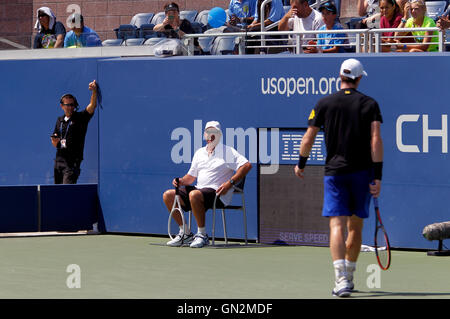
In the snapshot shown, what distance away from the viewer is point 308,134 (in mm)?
9086

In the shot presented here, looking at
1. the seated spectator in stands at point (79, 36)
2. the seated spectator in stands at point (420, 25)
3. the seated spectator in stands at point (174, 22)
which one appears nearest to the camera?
the seated spectator in stands at point (420, 25)

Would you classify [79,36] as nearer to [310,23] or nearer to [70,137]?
[70,137]

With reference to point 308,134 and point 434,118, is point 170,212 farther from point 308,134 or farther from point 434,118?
point 308,134

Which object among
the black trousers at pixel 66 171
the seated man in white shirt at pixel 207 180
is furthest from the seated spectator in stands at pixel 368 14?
the black trousers at pixel 66 171

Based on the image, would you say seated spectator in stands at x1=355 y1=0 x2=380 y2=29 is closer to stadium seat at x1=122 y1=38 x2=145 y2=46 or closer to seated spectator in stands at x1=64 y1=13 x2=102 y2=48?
stadium seat at x1=122 y1=38 x2=145 y2=46

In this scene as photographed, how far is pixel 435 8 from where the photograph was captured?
16.5 m

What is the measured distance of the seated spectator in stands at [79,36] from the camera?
16000mm

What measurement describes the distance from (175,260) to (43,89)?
4725mm

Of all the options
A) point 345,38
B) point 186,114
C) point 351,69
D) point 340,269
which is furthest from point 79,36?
point 340,269

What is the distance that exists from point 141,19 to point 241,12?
4.71 m

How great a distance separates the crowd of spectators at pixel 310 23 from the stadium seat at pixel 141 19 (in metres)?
3.06

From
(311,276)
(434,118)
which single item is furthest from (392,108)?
(311,276)

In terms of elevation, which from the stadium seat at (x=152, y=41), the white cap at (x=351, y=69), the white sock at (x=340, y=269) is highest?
the stadium seat at (x=152, y=41)

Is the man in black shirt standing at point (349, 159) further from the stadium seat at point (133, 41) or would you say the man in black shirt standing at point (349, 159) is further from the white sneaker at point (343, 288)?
the stadium seat at point (133, 41)
